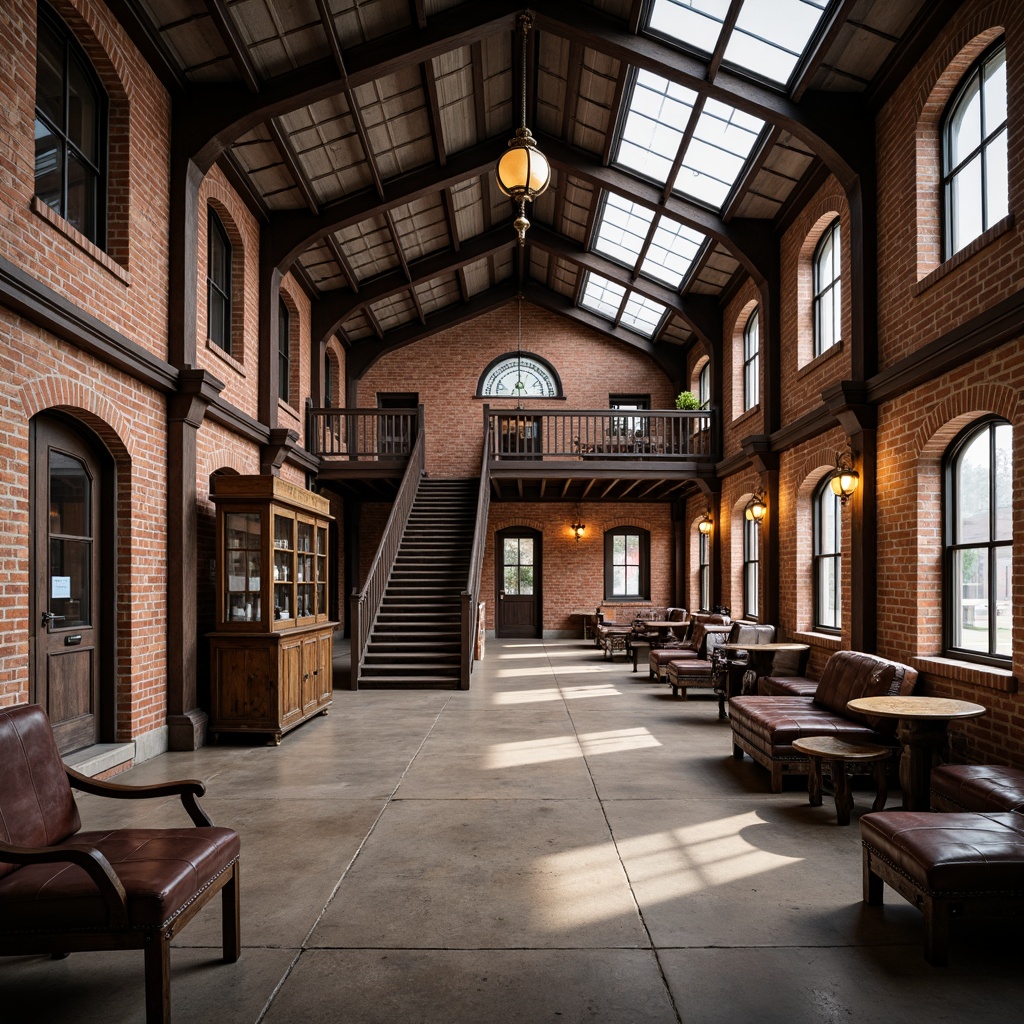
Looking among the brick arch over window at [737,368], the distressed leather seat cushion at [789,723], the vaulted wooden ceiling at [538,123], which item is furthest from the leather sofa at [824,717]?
the brick arch over window at [737,368]

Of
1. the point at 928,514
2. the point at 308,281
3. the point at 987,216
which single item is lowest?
the point at 928,514

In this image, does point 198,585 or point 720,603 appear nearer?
point 198,585

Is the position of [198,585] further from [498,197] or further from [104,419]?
[498,197]

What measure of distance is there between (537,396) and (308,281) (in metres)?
6.12

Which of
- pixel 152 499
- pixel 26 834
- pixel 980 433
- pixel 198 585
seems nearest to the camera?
pixel 26 834

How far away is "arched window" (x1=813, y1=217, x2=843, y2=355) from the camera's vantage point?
9.39m

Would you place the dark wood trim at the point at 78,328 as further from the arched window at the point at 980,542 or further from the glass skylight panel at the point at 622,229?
the glass skylight panel at the point at 622,229

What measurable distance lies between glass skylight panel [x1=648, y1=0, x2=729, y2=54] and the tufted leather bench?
24.2 feet

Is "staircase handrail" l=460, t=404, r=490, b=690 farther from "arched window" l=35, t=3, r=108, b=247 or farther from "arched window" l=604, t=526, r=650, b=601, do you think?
"arched window" l=35, t=3, r=108, b=247

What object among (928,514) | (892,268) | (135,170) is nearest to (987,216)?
(892,268)

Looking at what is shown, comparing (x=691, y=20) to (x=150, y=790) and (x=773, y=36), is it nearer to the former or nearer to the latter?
(x=773, y=36)

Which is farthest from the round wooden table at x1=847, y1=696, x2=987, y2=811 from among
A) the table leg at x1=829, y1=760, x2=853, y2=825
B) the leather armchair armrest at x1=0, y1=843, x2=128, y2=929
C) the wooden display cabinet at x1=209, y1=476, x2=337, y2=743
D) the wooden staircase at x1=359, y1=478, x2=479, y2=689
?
the wooden staircase at x1=359, y1=478, x2=479, y2=689

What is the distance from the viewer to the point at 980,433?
21.2ft

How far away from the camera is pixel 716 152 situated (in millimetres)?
10078
